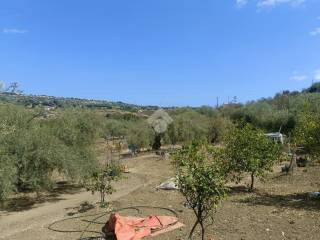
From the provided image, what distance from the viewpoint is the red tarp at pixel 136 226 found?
42.7ft

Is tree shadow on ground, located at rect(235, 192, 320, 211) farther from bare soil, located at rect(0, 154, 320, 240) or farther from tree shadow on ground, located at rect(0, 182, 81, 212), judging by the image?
tree shadow on ground, located at rect(0, 182, 81, 212)

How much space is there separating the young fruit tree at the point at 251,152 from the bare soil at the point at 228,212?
3.44 feet

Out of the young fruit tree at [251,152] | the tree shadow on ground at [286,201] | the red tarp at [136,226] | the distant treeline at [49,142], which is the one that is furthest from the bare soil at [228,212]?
the distant treeline at [49,142]

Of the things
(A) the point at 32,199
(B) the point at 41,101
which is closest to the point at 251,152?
(A) the point at 32,199

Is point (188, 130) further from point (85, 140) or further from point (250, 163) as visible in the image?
point (250, 163)

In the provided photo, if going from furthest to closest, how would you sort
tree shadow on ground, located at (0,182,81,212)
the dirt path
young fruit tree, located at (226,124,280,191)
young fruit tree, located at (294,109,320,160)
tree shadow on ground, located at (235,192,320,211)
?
1. tree shadow on ground, located at (0,182,81,212)
2. young fruit tree, located at (226,124,280,191)
3. young fruit tree, located at (294,109,320,160)
4. tree shadow on ground, located at (235,192,320,211)
5. the dirt path

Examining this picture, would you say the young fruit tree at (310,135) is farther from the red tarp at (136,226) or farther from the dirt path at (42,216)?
the dirt path at (42,216)

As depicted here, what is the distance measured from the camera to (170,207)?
17422 mm

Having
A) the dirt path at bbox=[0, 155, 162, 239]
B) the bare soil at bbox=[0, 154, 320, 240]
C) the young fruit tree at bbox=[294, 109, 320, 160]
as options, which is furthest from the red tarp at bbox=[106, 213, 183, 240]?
the young fruit tree at bbox=[294, 109, 320, 160]

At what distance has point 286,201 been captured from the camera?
17.3 m

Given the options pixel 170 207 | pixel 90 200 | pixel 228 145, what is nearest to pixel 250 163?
pixel 228 145

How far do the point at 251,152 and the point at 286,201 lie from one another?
3252 mm

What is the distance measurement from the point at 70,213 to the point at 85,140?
Result: 311 inches

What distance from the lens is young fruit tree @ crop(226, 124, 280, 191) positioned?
20.0 meters
